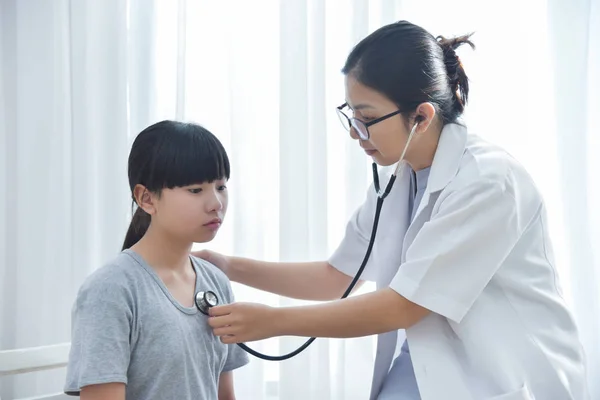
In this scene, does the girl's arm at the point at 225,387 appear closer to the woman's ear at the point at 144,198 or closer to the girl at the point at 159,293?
the girl at the point at 159,293

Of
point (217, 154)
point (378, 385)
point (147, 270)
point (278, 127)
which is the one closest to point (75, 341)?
point (147, 270)

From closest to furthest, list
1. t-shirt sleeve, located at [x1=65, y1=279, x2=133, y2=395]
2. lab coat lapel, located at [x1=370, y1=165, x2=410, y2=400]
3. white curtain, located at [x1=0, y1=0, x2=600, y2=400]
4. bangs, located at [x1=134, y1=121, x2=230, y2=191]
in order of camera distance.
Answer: t-shirt sleeve, located at [x1=65, y1=279, x2=133, y2=395], bangs, located at [x1=134, y1=121, x2=230, y2=191], lab coat lapel, located at [x1=370, y1=165, x2=410, y2=400], white curtain, located at [x1=0, y1=0, x2=600, y2=400]

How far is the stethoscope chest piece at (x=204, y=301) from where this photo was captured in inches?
50.5

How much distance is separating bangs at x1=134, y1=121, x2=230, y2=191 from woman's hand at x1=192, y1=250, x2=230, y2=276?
0.32 meters

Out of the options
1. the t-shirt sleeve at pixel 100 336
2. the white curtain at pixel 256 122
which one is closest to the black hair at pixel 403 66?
the white curtain at pixel 256 122

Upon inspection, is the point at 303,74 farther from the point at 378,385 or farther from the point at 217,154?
the point at 378,385

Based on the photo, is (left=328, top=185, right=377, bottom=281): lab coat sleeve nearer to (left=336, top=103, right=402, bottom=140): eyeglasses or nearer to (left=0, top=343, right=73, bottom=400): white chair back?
(left=336, top=103, right=402, bottom=140): eyeglasses

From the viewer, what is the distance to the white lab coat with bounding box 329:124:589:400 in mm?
1279

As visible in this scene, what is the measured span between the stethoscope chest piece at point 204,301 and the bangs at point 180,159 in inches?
8.4

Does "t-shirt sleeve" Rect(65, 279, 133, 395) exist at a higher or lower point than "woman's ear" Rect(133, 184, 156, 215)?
lower

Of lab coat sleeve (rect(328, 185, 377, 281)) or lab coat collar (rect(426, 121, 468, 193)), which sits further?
lab coat sleeve (rect(328, 185, 377, 281))

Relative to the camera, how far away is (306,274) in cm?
171

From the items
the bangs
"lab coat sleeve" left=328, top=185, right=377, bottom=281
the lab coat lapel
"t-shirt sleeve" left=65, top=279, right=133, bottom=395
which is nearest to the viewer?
"t-shirt sleeve" left=65, top=279, right=133, bottom=395

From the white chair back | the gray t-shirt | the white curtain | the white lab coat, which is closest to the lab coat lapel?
the white lab coat
